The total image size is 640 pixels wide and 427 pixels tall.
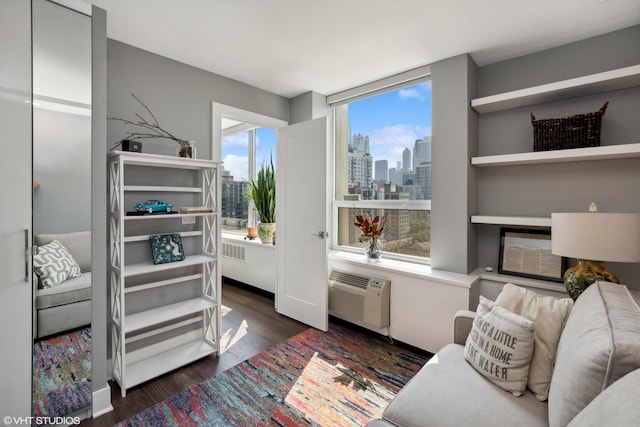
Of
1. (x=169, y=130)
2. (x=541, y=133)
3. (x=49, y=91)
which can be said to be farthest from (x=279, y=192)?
(x=541, y=133)

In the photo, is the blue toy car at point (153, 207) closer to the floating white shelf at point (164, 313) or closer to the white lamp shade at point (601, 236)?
the floating white shelf at point (164, 313)

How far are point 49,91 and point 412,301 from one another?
2898 mm

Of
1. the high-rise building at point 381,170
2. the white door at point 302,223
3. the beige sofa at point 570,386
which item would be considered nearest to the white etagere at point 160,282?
the white door at point 302,223

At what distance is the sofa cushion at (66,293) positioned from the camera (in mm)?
1655

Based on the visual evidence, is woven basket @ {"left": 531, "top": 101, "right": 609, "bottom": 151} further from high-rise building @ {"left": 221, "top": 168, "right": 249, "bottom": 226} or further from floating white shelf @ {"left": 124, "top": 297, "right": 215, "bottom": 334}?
high-rise building @ {"left": 221, "top": 168, "right": 249, "bottom": 226}

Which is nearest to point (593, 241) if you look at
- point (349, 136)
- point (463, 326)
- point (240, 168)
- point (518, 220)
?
point (518, 220)

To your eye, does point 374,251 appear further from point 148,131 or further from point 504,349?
point 148,131

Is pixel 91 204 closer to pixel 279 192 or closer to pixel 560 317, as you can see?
pixel 279 192

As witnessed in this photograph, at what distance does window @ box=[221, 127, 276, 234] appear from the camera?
4.58 meters

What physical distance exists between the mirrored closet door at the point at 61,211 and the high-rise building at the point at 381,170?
8.27 ft

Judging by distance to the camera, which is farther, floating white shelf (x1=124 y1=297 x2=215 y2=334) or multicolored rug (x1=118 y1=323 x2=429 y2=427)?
floating white shelf (x1=124 y1=297 x2=215 y2=334)

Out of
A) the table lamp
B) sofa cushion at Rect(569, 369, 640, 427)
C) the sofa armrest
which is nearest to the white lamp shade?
the table lamp

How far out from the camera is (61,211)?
67.5 inches

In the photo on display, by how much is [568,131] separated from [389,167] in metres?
1.49
